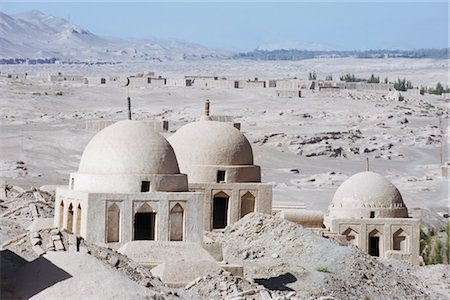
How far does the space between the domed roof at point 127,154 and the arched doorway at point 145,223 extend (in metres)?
0.56

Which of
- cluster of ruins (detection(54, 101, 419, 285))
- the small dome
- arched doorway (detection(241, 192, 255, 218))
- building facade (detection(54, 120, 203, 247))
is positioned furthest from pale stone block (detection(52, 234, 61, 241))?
the small dome

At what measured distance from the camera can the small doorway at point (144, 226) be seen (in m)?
19.2

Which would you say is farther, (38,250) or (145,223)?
(145,223)

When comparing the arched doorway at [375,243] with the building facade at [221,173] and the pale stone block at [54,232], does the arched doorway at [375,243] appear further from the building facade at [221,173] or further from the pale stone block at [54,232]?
the pale stone block at [54,232]

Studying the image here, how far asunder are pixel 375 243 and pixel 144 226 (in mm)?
7564

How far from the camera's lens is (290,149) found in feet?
162

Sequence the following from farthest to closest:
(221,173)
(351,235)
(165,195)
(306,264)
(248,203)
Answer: (351,235) < (248,203) < (221,173) < (306,264) < (165,195)

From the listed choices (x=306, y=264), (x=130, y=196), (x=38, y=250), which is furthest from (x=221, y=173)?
(x=38, y=250)

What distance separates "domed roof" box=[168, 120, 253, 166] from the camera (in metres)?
23.2

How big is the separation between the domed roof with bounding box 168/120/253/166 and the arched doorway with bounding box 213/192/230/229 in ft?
2.08

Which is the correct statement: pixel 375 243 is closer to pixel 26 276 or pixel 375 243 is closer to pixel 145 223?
pixel 145 223

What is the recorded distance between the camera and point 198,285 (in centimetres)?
1563

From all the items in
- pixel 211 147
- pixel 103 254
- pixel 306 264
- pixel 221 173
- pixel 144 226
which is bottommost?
pixel 306 264

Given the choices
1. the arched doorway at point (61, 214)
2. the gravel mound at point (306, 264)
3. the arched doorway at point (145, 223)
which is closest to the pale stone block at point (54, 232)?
the gravel mound at point (306, 264)
